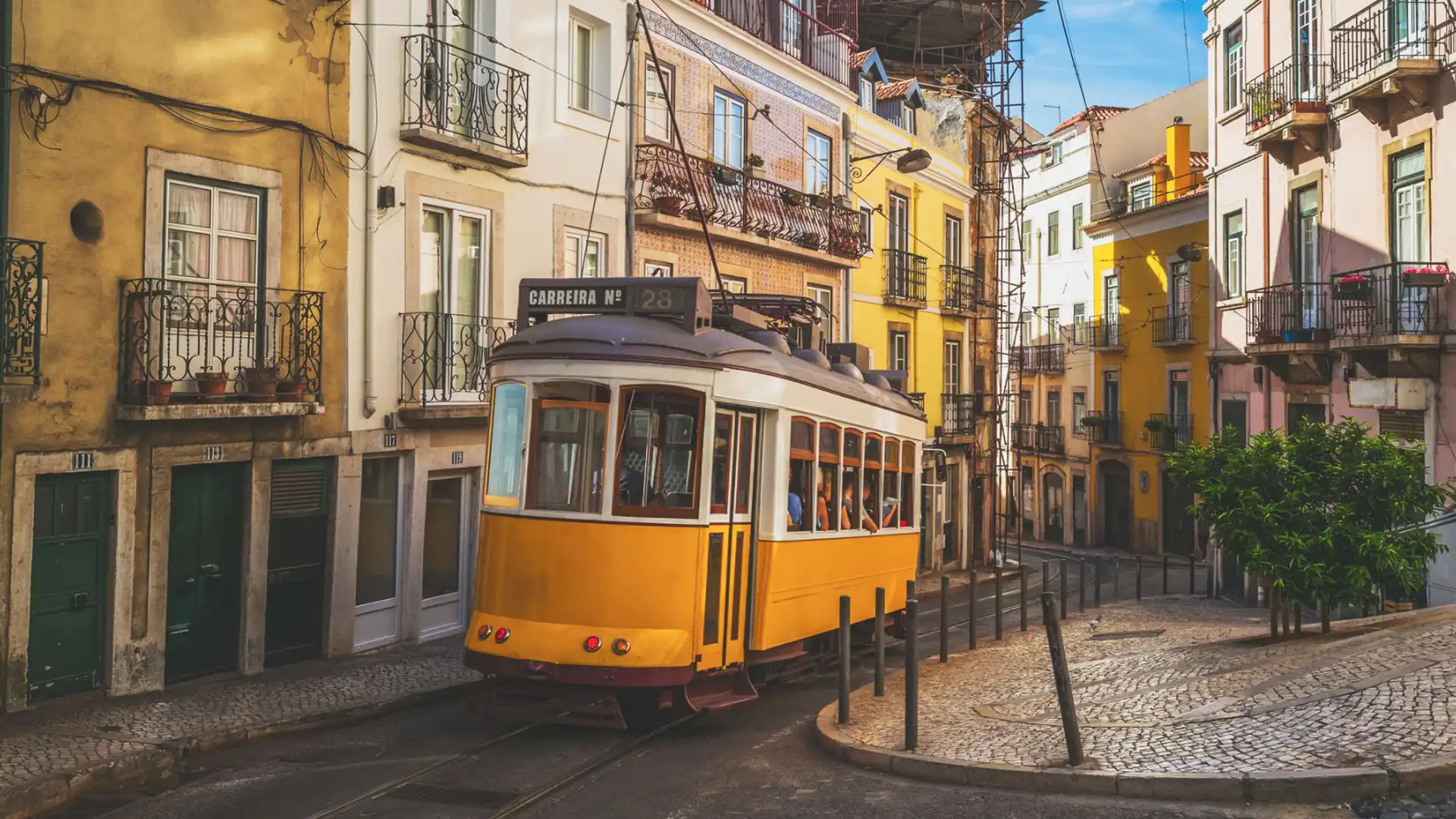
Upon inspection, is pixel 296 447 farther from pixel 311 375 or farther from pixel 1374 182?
pixel 1374 182

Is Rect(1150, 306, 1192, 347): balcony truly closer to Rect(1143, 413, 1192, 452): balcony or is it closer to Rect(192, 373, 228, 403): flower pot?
Rect(1143, 413, 1192, 452): balcony

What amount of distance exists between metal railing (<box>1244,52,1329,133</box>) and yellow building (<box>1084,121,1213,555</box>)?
10377 millimetres

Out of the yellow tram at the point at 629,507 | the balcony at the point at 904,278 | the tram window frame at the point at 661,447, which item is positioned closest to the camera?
the yellow tram at the point at 629,507

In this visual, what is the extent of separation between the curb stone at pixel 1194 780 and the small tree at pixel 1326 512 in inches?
214

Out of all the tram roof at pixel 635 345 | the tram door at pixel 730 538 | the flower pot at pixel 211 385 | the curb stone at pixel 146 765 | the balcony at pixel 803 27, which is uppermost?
the balcony at pixel 803 27

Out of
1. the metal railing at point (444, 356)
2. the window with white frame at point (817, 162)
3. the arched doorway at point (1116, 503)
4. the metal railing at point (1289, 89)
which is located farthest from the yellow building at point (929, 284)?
the metal railing at point (444, 356)

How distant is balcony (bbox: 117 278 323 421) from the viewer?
1133 cm

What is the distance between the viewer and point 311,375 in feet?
43.5

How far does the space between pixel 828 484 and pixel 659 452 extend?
252cm

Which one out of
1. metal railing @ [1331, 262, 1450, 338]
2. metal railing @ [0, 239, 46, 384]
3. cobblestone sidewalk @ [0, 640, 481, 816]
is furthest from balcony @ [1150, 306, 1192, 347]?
metal railing @ [0, 239, 46, 384]

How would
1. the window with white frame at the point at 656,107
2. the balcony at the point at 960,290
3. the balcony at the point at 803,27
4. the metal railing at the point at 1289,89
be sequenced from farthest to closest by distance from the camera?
the balcony at the point at 960,290
the balcony at the point at 803,27
the metal railing at the point at 1289,89
the window with white frame at the point at 656,107

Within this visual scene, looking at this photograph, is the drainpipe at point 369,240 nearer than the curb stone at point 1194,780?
No

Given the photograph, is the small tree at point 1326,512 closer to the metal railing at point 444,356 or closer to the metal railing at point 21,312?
the metal railing at point 444,356

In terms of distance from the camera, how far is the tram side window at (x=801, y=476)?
10.8m
